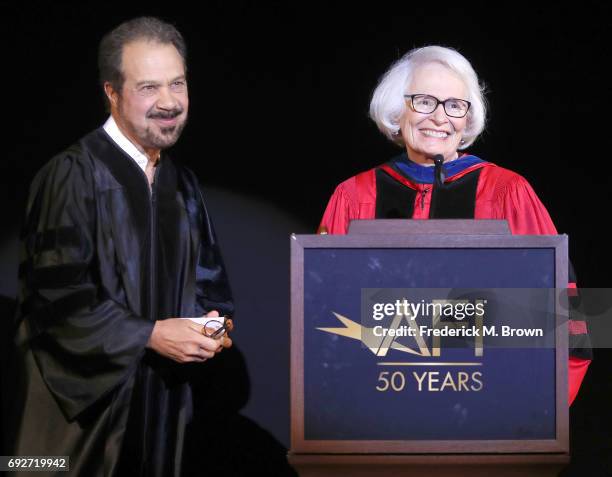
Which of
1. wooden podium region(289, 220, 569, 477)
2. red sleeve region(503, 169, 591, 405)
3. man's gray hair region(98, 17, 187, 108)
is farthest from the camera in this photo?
man's gray hair region(98, 17, 187, 108)

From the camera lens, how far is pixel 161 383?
288 cm

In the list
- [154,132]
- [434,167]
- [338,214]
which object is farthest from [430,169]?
[154,132]

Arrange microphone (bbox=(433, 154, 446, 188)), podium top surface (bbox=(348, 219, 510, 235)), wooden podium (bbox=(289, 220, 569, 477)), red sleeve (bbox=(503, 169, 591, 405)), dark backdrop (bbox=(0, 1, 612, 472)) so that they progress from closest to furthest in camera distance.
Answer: wooden podium (bbox=(289, 220, 569, 477)) < podium top surface (bbox=(348, 219, 510, 235)) < microphone (bbox=(433, 154, 446, 188)) < red sleeve (bbox=(503, 169, 591, 405)) < dark backdrop (bbox=(0, 1, 612, 472))

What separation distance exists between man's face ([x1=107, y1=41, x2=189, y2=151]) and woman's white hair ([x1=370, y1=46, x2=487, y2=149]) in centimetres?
58

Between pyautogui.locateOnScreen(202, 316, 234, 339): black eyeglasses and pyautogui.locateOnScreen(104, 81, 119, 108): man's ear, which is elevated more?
pyautogui.locateOnScreen(104, 81, 119, 108): man's ear

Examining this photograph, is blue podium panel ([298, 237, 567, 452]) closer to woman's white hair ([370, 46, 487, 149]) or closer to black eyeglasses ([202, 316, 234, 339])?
black eyeglasses ([202, 316, 234, 339])

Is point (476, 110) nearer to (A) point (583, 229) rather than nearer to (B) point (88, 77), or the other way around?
(A) point (583, 229)

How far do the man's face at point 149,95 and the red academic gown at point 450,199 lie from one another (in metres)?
0.53

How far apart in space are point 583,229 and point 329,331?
168 cm

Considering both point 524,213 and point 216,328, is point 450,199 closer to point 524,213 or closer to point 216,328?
point 524,213

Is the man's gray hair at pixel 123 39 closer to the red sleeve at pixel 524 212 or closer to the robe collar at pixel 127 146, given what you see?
the robe collar at pixel 127 146

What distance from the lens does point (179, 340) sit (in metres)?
2.74

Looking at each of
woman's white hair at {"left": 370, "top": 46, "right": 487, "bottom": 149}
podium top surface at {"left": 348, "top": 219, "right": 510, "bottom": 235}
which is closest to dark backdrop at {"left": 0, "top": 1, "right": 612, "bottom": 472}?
woman's white hair at {"left": 370, "top": 46, "right": 487, "bottom": 149}

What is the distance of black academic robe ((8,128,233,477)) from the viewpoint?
2734 millimetres
